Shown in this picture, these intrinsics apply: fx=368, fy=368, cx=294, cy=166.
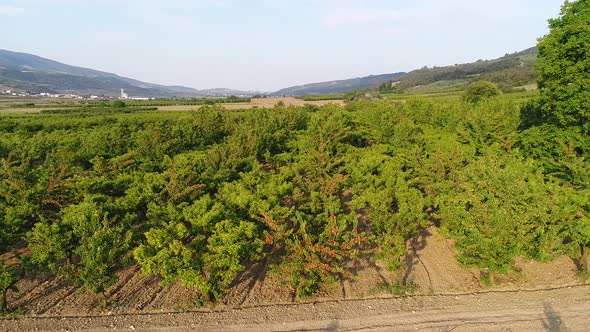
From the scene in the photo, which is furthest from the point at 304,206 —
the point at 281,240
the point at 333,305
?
the point at 333,305

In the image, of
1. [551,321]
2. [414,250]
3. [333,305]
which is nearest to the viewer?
[551,321]

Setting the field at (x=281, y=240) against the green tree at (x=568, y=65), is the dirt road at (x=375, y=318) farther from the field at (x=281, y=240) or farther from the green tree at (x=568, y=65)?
the green tree at (x=568, y=65)

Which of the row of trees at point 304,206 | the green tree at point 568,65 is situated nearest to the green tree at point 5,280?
the row of trees at point 304,206

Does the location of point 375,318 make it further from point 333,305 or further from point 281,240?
point 281,240

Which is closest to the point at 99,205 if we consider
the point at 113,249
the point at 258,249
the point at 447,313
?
the point at 113,249

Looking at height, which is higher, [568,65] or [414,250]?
[568,65]

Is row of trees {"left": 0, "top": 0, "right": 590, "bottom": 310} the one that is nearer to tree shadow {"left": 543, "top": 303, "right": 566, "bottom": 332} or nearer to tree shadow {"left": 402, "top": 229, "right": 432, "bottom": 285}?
tree shadow {"left": 402, "top": 229, "right": 432, "bottom": 285}
